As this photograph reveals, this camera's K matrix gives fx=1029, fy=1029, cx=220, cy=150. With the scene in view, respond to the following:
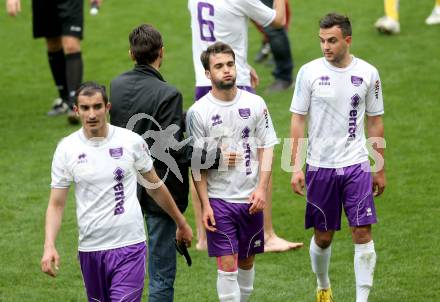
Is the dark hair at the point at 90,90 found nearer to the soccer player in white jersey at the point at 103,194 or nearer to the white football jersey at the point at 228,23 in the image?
the soccer player in white jersey at the point at 103,194

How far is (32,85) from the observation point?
14.3 metres

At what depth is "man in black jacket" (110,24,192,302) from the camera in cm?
682

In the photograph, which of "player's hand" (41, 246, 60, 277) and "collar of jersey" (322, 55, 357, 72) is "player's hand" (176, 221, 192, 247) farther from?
"collar of jersey" (322, 55, 357, 72)

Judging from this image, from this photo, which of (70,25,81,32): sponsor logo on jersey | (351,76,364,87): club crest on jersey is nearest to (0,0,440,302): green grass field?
(70,25,81,32): sponsor logo on jersey

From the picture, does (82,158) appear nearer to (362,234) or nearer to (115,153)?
(115,153)

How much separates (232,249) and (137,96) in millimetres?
1283

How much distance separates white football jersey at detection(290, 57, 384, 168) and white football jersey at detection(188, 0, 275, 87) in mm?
1230

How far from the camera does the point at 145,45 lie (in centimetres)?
688

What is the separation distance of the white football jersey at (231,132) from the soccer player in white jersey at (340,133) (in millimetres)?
531

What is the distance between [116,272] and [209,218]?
3.23ft

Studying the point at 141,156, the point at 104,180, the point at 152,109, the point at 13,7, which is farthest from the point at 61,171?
the point at 13,7

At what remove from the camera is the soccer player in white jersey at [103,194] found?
6.34 m

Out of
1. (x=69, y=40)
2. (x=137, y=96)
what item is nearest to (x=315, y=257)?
(x=137, y=96)

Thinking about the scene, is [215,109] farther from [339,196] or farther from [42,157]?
[42,157]
